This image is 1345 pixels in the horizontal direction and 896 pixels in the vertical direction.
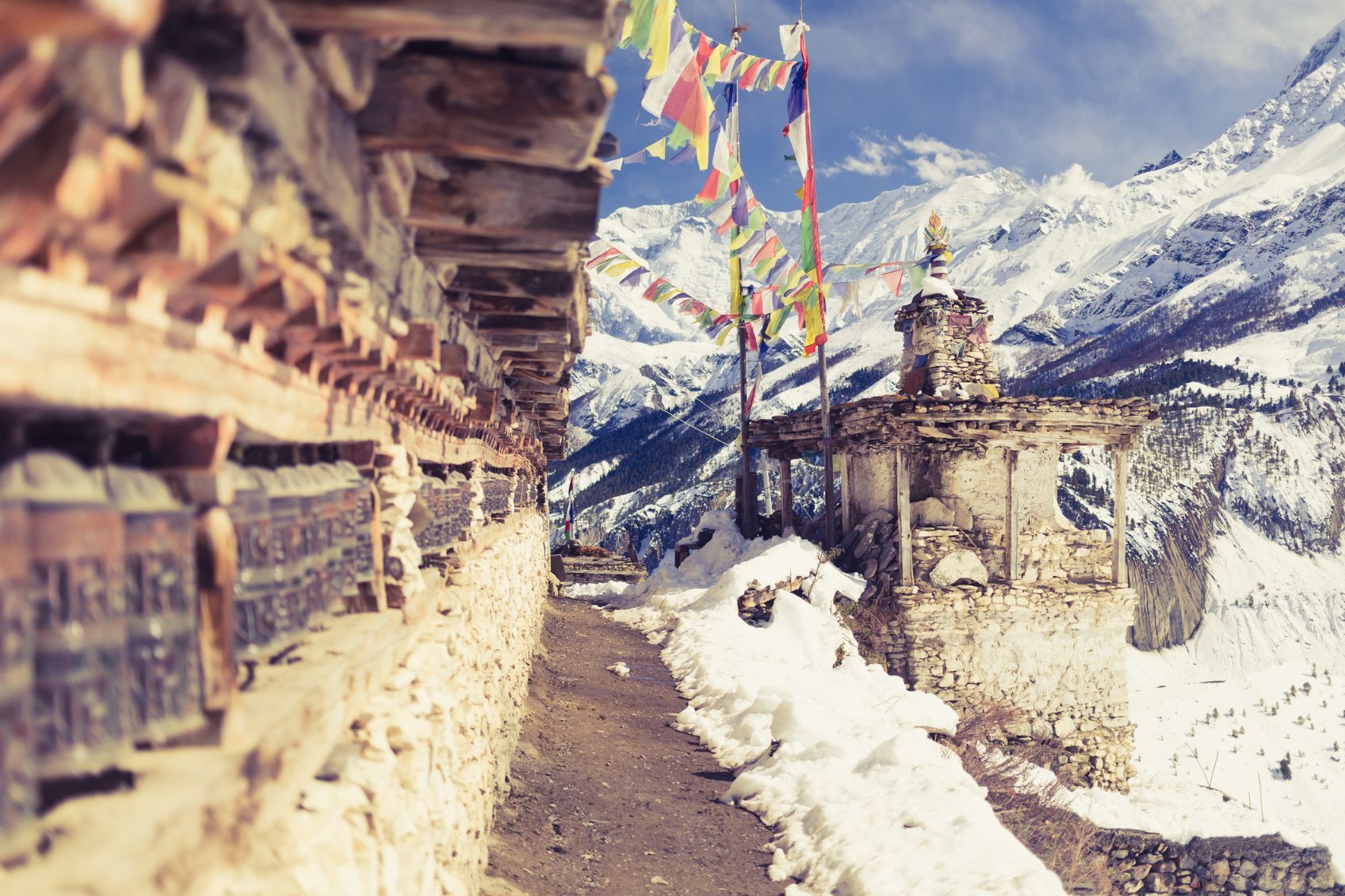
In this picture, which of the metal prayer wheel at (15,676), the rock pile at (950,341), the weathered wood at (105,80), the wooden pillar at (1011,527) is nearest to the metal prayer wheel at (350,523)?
the metal prayer wheel at (15,676)

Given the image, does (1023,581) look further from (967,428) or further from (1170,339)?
(1170,339)

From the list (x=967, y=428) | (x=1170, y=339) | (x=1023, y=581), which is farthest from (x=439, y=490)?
(x=1170, y=339)

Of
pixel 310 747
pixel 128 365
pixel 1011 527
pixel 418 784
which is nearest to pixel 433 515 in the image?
pixel 418 784

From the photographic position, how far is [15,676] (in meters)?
1.25

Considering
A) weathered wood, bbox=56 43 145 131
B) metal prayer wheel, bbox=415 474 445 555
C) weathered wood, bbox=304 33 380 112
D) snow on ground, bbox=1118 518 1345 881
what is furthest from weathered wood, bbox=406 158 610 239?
snow on ground, bbox=1118 518 1345 881

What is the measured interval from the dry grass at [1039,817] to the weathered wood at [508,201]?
6.83 metres

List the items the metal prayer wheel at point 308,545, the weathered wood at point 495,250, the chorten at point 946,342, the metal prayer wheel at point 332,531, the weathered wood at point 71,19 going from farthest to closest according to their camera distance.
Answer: the chorten at point 946,342 < the weathered wood at point 495,250 < the metal prayer wheel at point 332,531 < the metal prayer wheel at point 308,545 < the weathered wood at point 71,19

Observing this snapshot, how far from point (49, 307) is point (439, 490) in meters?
3.91

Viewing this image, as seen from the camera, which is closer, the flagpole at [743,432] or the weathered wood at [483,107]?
the weathered wood at [483,107]

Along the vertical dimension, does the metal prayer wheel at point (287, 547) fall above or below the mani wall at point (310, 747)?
above

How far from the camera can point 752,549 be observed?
17766 millimetres

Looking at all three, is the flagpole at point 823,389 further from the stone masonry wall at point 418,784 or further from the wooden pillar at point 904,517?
the stone masonry wall at point 418,784

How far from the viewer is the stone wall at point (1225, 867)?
11891 mm

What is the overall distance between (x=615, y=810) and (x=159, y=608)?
5.54m
